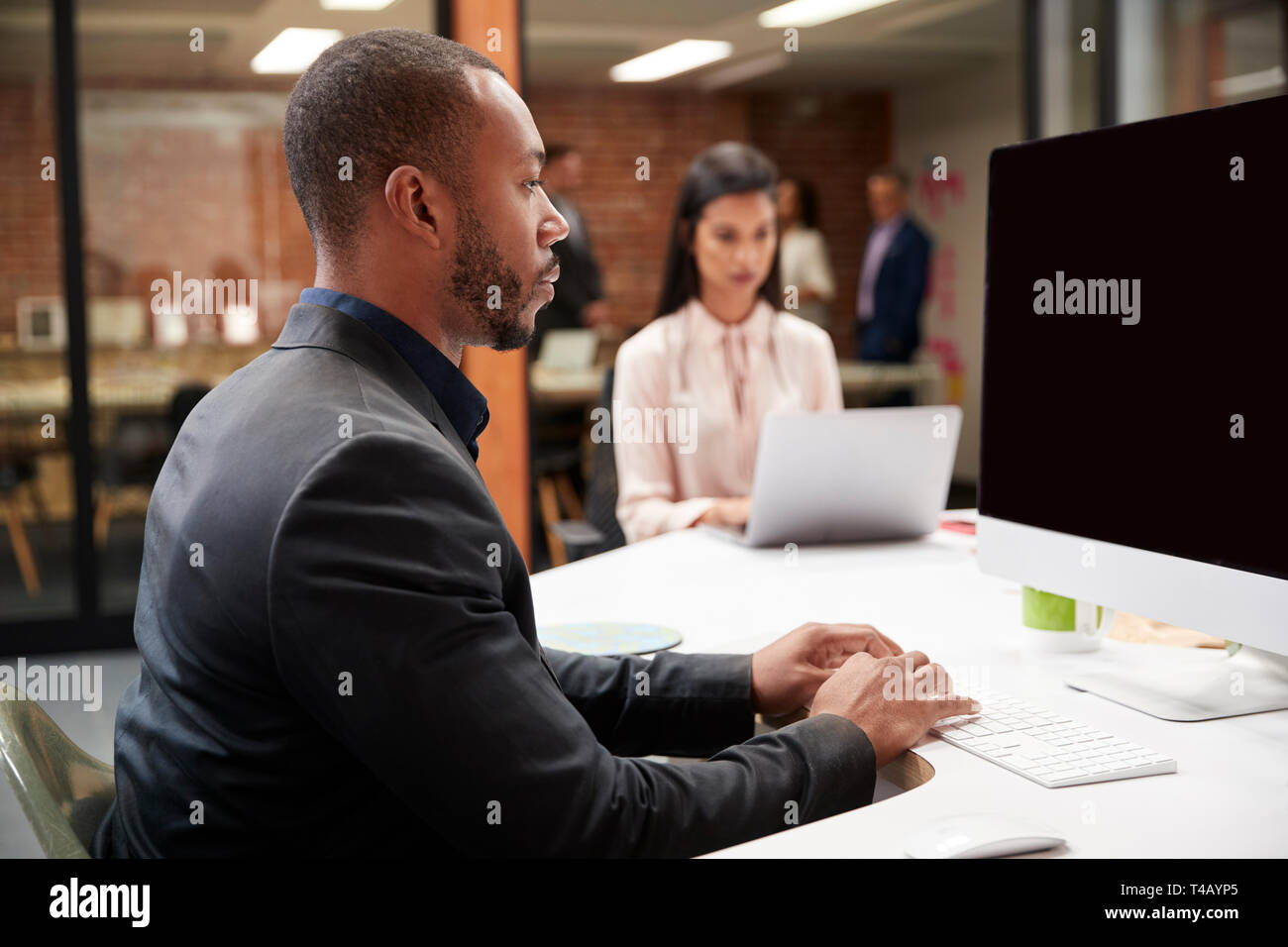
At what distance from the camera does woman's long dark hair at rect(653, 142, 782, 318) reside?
2764 mm

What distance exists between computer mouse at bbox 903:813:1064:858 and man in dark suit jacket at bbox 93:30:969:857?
0.14 m

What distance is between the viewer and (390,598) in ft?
2.73

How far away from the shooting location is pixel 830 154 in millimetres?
6328

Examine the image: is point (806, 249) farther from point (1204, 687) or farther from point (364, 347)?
point (364, 347)

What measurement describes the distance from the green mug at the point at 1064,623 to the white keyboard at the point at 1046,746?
24 cm

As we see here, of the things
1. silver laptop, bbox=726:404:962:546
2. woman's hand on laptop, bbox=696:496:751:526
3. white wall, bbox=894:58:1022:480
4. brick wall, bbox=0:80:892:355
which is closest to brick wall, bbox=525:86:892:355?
white wall, bbox=894:58:1022:480

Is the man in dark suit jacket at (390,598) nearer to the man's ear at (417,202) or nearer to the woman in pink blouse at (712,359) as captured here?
the man's ear at (417,202)

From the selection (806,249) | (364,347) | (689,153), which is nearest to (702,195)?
(364,347)

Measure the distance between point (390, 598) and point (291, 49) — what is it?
4040 millimetres

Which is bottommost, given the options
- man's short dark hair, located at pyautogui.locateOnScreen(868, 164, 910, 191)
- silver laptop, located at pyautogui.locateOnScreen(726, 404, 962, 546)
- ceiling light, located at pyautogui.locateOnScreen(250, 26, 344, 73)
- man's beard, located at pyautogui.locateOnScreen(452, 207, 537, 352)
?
silver laptop, located at pyautogui.locateOnScreen(726, 404, 962, 546)

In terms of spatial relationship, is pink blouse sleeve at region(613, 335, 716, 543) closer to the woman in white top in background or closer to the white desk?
the white desk

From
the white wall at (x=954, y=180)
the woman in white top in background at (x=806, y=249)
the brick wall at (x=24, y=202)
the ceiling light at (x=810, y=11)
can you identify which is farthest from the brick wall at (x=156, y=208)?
the white wall at (x=954, y=180)

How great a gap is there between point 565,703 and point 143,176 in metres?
4.17
